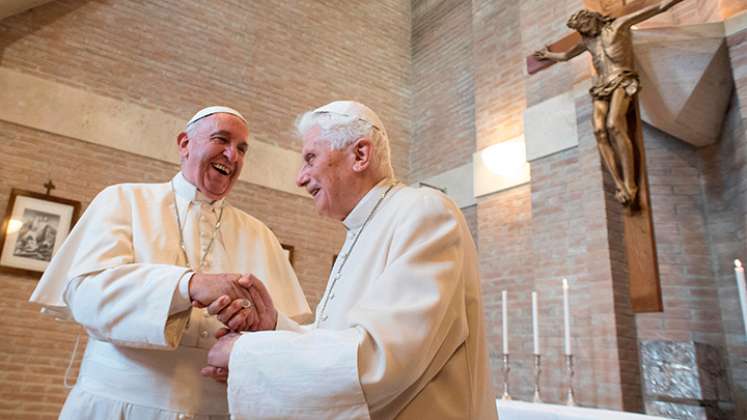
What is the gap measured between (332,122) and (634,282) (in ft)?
9.66

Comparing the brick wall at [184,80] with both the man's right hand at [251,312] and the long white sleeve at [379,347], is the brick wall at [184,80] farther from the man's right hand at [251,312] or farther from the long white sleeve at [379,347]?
the long white sleeve at [379,347]

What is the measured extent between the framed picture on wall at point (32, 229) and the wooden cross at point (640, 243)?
15.9ft

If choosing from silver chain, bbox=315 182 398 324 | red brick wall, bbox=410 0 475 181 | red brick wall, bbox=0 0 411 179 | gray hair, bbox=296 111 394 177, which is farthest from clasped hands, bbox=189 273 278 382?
red brick wall, bbox=410 0 475 181

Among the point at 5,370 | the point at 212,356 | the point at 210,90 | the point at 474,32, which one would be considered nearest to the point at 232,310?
the point at 212,356

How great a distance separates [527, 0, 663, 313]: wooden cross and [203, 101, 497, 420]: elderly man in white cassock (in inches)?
110

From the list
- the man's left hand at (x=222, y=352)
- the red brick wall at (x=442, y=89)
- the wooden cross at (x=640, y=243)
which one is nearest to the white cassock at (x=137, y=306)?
the man's left hand at (x=222, y=352)

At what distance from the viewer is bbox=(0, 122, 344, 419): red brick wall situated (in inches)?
191

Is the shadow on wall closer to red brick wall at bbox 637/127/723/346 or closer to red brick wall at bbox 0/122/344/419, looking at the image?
red brick wall at bbox 0/122/344/419

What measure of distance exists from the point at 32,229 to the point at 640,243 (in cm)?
512

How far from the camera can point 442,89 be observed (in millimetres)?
8109

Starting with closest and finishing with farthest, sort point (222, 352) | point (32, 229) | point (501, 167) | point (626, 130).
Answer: point (222, 352), point (626, 130), point (32, 229), point (501, 167)

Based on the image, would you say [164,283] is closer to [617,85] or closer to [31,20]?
[617,85]

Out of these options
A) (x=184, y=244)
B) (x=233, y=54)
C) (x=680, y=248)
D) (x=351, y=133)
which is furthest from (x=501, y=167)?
(x=351, y=133)

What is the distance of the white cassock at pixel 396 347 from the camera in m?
1.10
